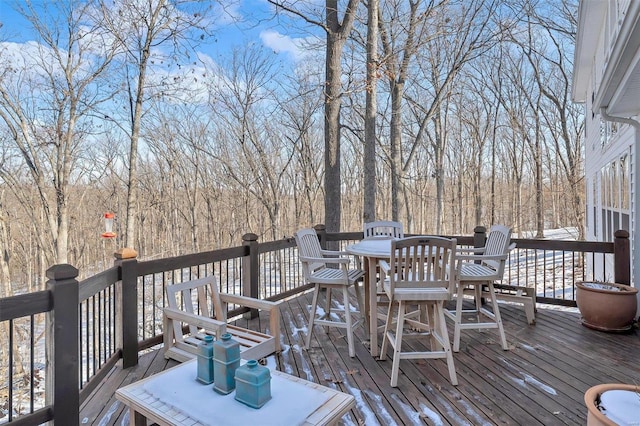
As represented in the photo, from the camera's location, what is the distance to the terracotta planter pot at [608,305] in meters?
3.57

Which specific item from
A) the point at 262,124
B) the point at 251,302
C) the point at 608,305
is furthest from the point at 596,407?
the point at 262,124

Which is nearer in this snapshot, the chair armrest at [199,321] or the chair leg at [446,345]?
the chair armrest at [199,321]

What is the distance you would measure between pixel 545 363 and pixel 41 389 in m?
7.72

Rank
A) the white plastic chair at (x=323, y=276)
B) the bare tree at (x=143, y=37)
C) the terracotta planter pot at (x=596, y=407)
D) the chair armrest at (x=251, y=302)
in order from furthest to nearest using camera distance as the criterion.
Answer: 1. the bare tree at (x=143, y=37)
2. the white plastic chair at (x=323, y=276)
3. the chair armrest at (x=251, y=302)
4. the terracotta planter pot at (x=596, y=407)

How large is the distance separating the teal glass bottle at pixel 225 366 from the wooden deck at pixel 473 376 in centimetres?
96

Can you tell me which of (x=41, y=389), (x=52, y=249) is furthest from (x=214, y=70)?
(x=41, y=389)

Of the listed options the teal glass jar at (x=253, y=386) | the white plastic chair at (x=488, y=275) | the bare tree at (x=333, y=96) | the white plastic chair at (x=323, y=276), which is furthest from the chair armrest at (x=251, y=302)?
the bare tree at (x=333, y=96)

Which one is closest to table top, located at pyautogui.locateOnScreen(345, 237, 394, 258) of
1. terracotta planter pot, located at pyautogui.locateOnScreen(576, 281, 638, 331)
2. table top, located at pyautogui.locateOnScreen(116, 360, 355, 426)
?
table top, located at pyautogui.locateOnScreen(116, 360, 355, 426)

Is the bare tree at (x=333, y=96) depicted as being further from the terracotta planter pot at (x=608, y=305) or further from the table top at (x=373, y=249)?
the terracotta planter pot at (x=608, y=305)

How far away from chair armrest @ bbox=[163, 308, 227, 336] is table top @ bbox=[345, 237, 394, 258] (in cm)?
139

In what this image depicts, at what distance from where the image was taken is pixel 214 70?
39.7ft

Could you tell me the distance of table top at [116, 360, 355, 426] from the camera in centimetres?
147

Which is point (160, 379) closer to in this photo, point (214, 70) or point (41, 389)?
point (41, 389)

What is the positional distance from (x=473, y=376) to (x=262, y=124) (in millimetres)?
11623
